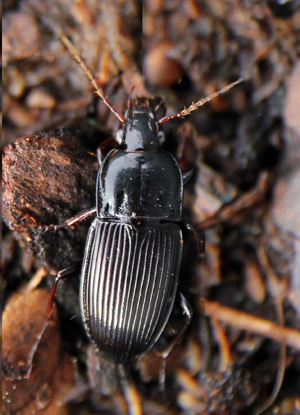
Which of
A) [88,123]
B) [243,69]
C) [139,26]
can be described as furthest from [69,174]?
[243,69]

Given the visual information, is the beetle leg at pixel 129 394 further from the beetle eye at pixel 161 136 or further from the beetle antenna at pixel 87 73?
the beetle antenna at pixel 87 73

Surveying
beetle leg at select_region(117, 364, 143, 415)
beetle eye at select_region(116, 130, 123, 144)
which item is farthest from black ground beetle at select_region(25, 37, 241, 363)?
beetle leg at select_region(117, 364, 143, 415)

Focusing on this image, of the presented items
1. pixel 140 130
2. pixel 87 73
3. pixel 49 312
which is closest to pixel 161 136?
pixel 140 130

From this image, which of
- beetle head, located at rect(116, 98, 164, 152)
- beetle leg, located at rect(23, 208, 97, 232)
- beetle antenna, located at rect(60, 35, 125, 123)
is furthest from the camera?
beetle head, located at rect(116, 98, 164, 152)

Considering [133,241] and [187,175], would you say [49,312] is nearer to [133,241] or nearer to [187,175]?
[133,241]

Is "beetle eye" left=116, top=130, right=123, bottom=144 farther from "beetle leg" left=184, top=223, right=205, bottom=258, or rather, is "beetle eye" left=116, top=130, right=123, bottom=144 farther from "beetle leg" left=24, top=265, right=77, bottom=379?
"beetle leg" left=24, top=265, right=77, bottom=379

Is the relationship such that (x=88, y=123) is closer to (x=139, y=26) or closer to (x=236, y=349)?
(x=139, y=26)

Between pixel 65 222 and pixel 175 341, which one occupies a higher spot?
pixel 65 222
